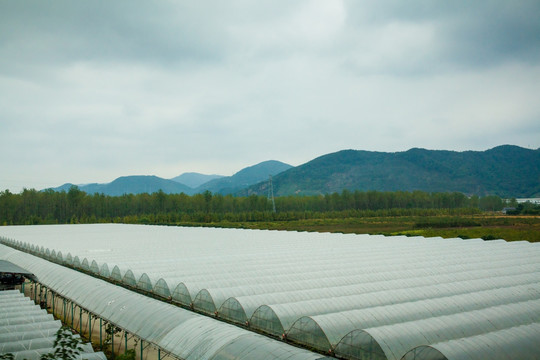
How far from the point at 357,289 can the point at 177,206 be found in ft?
269

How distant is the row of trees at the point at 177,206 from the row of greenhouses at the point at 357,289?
5290 cm

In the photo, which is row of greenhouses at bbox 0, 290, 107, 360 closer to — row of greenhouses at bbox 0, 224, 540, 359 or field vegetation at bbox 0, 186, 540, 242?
row of greenhouses at bbox 0, 224, 540, 359

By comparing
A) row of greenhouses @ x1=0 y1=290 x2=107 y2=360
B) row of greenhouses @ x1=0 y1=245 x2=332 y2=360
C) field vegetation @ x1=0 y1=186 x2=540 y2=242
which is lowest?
row of greenhouses @ x1=0 y1=290 x2=107 y2=360

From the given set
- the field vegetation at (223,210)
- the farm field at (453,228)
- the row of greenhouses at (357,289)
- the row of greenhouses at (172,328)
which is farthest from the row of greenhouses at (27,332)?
the field vegetation at (223,210)

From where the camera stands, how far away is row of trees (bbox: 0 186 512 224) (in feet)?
262

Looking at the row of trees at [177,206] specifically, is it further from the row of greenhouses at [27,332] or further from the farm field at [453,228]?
the row of greenhouses at [27,332]

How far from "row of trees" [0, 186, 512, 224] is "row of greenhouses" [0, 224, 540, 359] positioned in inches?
2083

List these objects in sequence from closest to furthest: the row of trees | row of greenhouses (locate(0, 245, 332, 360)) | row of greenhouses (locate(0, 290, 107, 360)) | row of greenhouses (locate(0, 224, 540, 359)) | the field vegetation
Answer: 1. row of greenhouses (locate(0, 245, 332, 360))
2. row of greenhouses (locate(0, 224, 540, 359))
3. row of greenhouses (locate(0, 290, 107, 360))
4. the field vegetation
5. the row of trees

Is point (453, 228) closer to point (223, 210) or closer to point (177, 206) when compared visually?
point (223, 210)

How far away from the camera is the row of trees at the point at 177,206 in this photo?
79.9m

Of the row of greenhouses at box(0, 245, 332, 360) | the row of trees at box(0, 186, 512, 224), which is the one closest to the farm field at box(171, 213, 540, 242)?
the row of trees at box(0, 186, 512, 224)

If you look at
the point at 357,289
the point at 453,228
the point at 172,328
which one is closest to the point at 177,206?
the point at 453,228

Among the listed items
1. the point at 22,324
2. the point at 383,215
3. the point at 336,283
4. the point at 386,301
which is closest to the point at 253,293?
the point at 336,283

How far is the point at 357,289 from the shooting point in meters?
15.0
